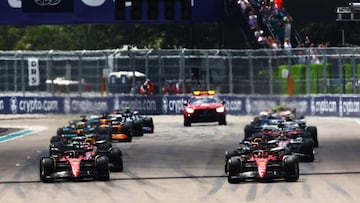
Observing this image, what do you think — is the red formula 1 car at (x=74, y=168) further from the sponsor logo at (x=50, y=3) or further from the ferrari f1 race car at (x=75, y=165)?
the sponsor logo at (x=50, y=3)

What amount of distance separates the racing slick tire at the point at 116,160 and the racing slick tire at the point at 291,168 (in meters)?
4.88

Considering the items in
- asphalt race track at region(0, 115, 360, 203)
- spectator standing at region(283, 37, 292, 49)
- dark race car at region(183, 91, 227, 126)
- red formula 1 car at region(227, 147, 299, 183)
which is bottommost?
asphalt race track at region(0, 115, 360, 203)

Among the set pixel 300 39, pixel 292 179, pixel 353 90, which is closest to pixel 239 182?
pixel 292 179

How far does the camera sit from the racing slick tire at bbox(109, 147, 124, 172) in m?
26.7

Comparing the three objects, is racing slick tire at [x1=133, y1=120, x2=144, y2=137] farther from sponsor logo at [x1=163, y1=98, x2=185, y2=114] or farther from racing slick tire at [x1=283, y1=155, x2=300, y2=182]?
racing slick tire at [x1=283, y1=155, x2=300, y2=182]

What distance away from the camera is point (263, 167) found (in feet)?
76.3

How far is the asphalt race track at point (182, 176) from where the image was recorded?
21016mm

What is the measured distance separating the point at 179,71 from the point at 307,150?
29.2 meters

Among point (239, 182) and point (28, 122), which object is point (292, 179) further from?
point (28, 122)

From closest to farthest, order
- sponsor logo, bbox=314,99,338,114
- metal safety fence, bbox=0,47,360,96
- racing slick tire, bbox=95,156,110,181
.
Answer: racing slick tire, bbox=95,156,110,181 < sponsor logo, bbox=314,99,338,114 < metal safety fence, bbox=0,47,360,96

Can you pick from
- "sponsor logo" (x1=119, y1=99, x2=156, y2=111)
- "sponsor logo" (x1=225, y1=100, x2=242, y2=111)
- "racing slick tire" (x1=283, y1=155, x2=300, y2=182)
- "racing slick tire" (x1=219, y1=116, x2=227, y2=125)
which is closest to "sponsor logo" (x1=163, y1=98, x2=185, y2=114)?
"sponsor logo" (x1=119, y1=99, x2=156, y2=111)

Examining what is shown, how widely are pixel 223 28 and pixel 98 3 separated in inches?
359

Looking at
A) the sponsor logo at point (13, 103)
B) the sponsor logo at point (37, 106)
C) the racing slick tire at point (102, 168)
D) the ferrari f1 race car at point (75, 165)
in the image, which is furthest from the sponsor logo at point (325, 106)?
the racing slick tire at point (102, 168)

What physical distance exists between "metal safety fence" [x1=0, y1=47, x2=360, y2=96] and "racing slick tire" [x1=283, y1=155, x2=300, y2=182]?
94.0ft
